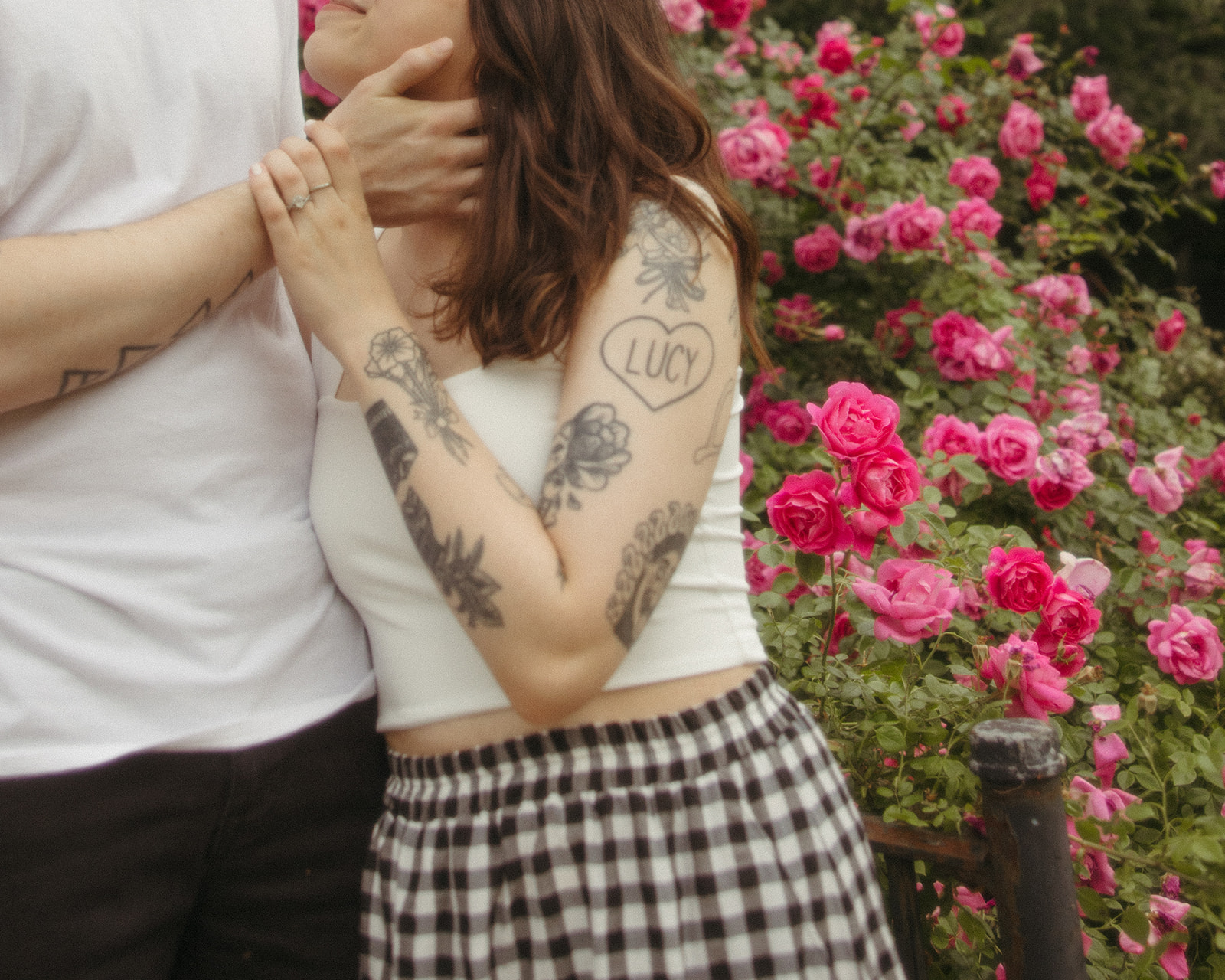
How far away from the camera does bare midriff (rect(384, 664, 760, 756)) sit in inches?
46.4

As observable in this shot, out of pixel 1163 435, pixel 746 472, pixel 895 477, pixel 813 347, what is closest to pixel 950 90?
pixel 813 347

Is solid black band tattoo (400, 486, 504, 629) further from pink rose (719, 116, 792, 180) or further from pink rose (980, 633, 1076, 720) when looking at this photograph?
pink rose (719, 116, 792, 180)

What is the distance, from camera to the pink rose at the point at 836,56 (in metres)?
3.12

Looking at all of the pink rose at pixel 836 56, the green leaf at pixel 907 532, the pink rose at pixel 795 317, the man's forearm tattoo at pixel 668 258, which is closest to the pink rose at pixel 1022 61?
the pink rose at pixel 836 56

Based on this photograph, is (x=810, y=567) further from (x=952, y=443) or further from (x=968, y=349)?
(x=968, y=349)

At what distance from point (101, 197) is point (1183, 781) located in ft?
5.23

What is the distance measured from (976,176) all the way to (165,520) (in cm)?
257

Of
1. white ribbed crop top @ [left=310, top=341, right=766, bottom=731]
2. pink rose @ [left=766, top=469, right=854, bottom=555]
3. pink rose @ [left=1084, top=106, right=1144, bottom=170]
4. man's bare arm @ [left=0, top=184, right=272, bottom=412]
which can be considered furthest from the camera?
pink rose @ [left=1084, top=106, right=1144, bottom=170]

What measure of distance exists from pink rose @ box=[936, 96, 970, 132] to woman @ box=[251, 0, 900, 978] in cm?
219

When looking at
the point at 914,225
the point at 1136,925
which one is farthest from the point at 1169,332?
the point at 1136,925

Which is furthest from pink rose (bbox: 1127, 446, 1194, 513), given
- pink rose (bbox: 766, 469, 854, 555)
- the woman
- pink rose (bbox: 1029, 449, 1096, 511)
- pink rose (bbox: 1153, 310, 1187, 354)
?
the woman

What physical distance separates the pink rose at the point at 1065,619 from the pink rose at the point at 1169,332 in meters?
1.95

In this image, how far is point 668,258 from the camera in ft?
3.92

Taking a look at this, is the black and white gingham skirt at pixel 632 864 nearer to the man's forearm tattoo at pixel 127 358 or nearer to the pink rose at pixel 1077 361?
the man's forearm tattoo at pixel 127 358
